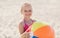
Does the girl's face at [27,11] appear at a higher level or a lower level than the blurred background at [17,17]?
higher

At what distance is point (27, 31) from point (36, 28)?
0.19 metres

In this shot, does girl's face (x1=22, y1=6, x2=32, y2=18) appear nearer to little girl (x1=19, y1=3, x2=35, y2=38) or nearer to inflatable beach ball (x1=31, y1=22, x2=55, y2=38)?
little girl (x1=19, y1=3, x2=35, y2=38)

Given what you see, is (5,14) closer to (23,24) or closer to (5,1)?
(5,1)

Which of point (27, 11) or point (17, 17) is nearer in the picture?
point (27, 11)

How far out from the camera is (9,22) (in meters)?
8.00

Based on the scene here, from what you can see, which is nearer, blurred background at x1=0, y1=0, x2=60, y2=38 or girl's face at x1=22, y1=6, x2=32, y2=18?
girl's face at x1=22, y1=6, x2=32, y2=18

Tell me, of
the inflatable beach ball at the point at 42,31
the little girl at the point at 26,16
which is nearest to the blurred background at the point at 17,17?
the little girl at the point at 26,16

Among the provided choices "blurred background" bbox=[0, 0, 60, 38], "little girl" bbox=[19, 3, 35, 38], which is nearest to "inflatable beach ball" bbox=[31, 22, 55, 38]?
"little girl" bbox=[19, 3, 35, 38]

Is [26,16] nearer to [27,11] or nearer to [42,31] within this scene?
[27,11]

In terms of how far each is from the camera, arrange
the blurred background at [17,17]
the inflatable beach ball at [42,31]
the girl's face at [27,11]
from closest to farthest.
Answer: the inflatable beach ball at [42,31]
the girl's face at [27,11]
the blurred background at [17,17]

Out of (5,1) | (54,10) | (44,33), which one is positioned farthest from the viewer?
Result: (5,1)

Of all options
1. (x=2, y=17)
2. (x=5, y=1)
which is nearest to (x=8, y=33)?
(x=2, y=17)

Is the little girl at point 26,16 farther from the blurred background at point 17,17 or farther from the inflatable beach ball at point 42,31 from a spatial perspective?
the blurred background at point 17,17

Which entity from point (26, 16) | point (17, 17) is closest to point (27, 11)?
point (26, 16)
